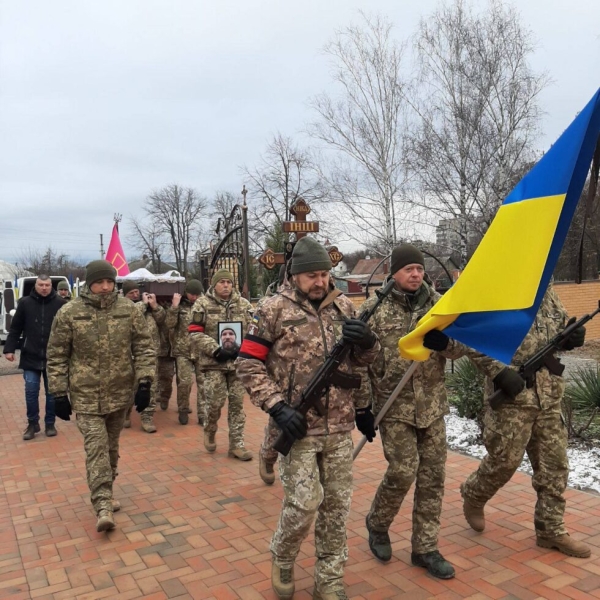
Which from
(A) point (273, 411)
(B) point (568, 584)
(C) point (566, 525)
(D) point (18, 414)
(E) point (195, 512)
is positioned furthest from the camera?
Result: (D) point (18, 414)

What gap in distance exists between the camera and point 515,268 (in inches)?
129

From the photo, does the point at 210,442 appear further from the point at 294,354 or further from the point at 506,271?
the point at 506,271

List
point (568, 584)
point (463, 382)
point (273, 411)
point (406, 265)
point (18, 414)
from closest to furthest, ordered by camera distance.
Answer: point (273, 411) → point (568, 584) → point (406, 265) → point (463, 382) → point (18, 414)

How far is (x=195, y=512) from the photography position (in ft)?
15.5

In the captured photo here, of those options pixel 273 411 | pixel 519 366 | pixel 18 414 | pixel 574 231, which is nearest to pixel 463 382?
pixel 519 366

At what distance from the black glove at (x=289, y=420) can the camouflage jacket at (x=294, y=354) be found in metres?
0.13

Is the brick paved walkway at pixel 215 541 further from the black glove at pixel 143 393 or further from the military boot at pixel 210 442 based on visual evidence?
the black glove at pixel 143 393

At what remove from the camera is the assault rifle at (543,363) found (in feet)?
12.0

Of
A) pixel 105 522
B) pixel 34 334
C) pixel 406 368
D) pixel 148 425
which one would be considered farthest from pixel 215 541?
pixel 34 334

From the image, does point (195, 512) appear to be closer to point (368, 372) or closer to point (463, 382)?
point (368, 372)

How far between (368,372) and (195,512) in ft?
6.62

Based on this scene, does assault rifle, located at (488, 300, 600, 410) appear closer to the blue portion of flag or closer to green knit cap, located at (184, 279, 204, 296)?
the blue portion of flag

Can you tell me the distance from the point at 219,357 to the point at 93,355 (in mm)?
1608

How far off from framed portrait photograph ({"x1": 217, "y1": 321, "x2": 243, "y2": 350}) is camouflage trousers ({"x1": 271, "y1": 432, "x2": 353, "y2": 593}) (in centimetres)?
286
